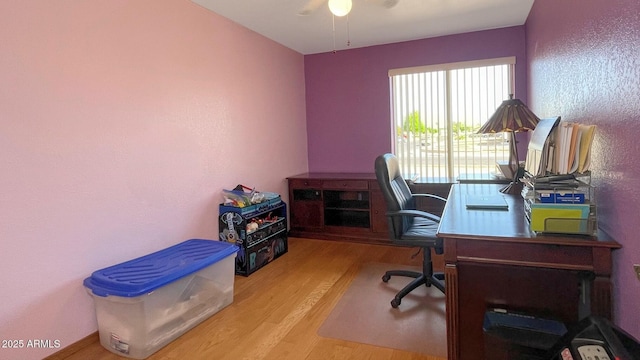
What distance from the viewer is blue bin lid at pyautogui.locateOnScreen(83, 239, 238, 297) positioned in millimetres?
1905

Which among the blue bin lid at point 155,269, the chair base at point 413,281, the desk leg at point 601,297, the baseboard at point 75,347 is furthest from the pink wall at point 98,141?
the desk leg at point 601,297

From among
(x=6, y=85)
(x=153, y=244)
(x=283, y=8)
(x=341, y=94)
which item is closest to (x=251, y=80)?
(x=283, y=8)

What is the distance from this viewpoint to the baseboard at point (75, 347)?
6.38 feet

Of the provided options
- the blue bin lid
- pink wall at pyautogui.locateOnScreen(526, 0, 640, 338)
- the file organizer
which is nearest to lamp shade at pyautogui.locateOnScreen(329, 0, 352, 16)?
pink wall at pyautogui.locateOnScreen(526, 0, 640, 338)

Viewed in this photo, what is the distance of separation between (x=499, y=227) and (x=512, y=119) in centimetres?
113

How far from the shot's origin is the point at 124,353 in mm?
1977

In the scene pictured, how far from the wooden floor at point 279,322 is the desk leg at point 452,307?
341mm

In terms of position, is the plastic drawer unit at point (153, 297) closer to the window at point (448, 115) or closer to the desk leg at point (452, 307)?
the desk leg at point (452, 307)

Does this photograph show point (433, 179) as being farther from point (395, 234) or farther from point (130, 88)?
point (130, 88)

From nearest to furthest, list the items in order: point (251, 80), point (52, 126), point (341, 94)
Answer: point (52, 126), point (251, 80), point (341, 94)

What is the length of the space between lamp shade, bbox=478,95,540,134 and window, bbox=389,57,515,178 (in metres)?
1.54

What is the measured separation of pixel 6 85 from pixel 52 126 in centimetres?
27

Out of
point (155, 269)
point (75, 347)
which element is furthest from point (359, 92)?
point (75, 347)

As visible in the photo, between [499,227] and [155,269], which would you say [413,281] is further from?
[155,269]
